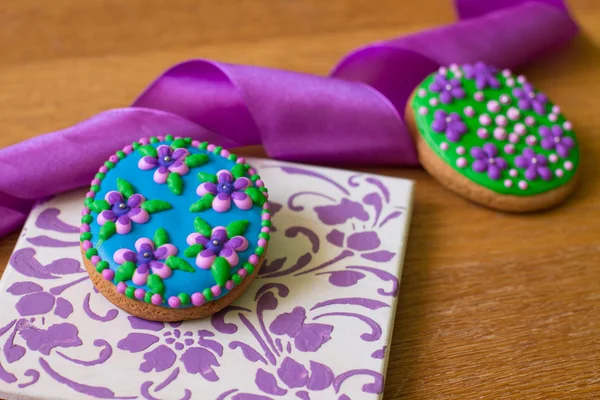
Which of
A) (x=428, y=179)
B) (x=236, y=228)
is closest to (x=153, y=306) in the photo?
(x=236, y=228)

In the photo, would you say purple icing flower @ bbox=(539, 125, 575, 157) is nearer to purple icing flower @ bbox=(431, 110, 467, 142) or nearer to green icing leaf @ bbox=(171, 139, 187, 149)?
purple icing flower @ bbox=(431, 110, 467, 142)

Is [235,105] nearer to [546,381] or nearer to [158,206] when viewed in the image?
[158,206]

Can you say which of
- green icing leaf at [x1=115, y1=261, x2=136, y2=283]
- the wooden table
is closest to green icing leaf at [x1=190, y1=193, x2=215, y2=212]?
green icing leaf at [x1=115, y1=261, x2=136, y2=283]

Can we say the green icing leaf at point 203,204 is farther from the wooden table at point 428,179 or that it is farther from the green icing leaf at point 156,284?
the wooden table at point 428,179

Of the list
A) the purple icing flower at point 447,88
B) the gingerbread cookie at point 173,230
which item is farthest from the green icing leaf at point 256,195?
the purple icing flower at point 447,88

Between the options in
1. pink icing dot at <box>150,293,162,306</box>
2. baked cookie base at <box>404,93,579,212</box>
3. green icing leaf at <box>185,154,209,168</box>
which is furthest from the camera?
baked cookie base at <box>404,93,579,212</box>

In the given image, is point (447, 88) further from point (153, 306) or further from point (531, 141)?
point (153, 306)
